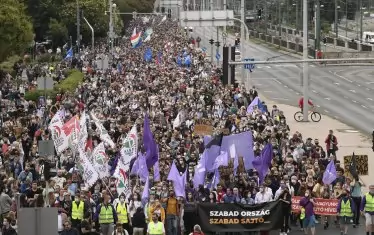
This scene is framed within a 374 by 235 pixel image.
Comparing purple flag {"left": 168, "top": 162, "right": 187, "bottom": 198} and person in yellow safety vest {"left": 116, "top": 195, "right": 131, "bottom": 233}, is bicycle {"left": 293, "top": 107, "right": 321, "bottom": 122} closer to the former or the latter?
purple flag {"left": 168, "top": 162, "right": 187, "bottom": 198}

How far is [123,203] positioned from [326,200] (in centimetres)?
514

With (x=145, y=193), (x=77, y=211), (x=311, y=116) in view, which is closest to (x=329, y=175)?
(x=145, y=193)

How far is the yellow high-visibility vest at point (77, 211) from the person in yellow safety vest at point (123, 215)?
0.81 metres

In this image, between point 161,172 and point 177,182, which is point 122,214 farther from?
point 161,172

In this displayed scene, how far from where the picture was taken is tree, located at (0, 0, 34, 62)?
6631 centimetres

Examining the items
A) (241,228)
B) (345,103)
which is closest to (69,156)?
(241,228)

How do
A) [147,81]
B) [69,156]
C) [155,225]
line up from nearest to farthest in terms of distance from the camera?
1. [155,225]
2. [69,156]
3. [147,81]

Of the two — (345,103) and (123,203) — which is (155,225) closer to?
(123,203)

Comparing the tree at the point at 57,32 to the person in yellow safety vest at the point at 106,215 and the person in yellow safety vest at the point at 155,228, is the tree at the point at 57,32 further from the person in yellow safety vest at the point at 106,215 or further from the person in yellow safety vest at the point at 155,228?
the person in yellow safety vest at the point at 155,228

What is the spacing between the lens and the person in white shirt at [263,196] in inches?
1062

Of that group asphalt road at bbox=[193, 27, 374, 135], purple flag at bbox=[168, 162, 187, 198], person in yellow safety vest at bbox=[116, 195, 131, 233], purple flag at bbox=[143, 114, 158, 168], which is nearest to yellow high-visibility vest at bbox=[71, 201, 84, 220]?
person in yellow safety vest at bbox=[116, 195, 131, 233]

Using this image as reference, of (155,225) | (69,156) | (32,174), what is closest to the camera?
(155,225)

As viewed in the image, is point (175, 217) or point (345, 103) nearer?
point (175, 217)

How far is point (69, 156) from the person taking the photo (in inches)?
1294
